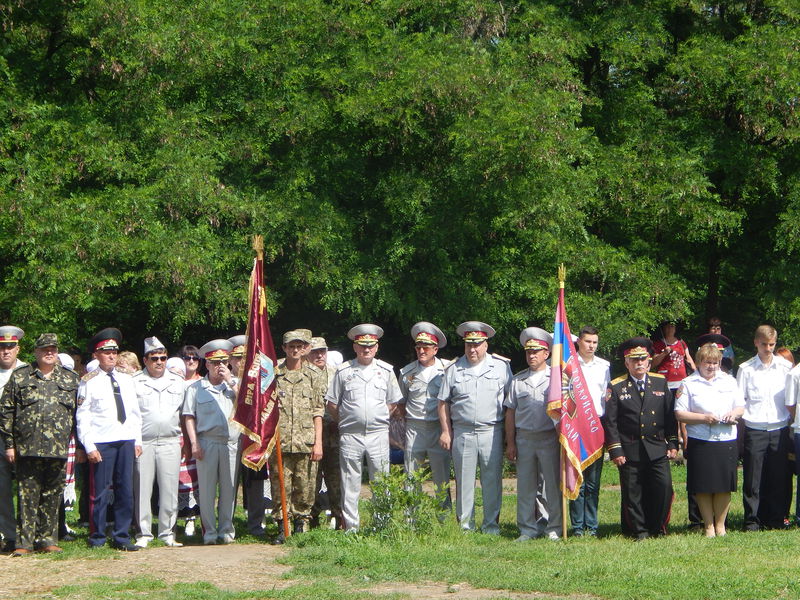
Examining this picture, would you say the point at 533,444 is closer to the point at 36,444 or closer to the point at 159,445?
the point at 159,445

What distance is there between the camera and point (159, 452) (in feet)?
34.9

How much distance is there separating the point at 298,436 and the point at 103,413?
174cm

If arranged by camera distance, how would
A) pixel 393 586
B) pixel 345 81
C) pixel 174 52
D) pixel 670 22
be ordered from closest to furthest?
pixel 393 586 < pixel 174 52 < pixel 345 81 < pixel 670 22

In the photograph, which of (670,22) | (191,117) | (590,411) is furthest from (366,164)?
(590,411)

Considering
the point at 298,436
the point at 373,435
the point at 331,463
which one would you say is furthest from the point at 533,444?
the point at 298,436

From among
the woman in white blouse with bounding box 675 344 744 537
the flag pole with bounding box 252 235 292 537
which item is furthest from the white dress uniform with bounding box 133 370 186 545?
the woman in white blouse with bounding box 675 344 744 537

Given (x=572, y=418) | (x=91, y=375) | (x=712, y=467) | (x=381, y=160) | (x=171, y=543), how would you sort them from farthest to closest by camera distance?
(x=381, y=160) < (x=171, y=543) < (x=91, y=375) < (x=572, y=418) < (x=712, y=467)

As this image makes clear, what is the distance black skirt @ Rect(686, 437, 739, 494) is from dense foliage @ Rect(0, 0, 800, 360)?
606 centimetres

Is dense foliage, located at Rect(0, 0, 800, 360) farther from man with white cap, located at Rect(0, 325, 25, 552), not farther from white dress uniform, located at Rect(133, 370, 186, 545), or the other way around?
white dress uniform, located at Rect(133, 370, 186, 545)

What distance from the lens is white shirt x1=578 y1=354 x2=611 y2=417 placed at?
10.7 m

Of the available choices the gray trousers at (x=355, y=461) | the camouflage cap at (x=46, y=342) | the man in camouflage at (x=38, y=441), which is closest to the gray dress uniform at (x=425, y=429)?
the gray trousers at (x=355, y=461)

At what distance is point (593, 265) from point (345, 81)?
4.47 metres

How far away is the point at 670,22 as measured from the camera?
19312 mm

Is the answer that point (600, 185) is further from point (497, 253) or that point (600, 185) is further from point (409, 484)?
point (409, 484)
